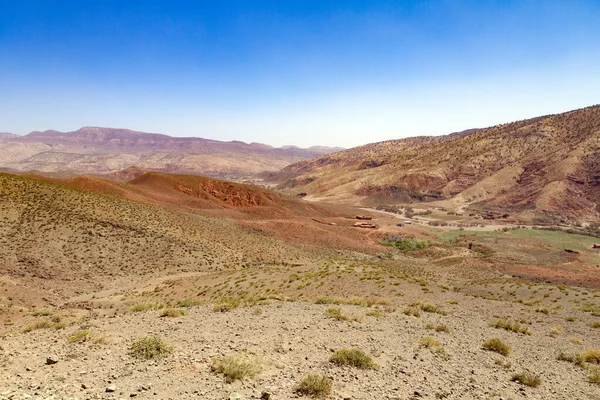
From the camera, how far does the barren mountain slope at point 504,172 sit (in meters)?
86.8

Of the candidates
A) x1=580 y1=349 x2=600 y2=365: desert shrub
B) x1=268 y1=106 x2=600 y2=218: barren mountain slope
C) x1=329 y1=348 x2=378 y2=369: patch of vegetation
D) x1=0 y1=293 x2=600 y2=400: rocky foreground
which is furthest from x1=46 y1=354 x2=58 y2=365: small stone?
x1=268 y1=106 x2=600 y2=218: barren mountain slope

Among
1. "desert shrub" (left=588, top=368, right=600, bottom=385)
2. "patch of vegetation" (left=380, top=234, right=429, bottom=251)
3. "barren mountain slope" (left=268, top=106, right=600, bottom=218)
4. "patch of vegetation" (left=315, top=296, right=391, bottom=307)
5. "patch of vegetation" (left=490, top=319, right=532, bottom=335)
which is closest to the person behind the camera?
"desert shrub" (left=588, top=368, right=600, bottom=385)

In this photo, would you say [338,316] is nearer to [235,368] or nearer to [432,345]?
[432,345]

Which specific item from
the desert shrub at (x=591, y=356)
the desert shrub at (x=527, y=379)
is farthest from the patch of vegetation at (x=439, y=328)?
the desert shrub at (x=591, y=356)

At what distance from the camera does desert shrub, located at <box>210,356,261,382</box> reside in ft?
22.8

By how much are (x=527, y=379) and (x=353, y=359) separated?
408 centimetres

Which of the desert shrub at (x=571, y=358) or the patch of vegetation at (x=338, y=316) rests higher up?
the patch of vegetation at (x=338, y=316)

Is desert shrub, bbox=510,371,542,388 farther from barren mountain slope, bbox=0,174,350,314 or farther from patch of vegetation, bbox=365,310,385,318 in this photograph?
barren mountain slope, bbox=0,174,350,314

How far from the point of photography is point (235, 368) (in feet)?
23.2

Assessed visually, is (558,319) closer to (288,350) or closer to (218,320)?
(288,350)

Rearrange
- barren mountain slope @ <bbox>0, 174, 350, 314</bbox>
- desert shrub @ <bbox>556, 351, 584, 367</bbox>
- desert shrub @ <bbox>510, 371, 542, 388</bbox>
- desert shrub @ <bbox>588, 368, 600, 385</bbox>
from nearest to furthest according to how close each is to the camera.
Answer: desert shrub @ <bbox>510, 371, 542, 388</bbox> → desert shrub @ <bbox>588, 368, 600, 385</bbox> → desert shrub @ <bbox>556, 351, 584, 367</bbox> → barren mountain slope @ <bbox>0, 174, 350, 314</bbox>

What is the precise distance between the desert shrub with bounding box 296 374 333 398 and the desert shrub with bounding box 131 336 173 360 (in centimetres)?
347

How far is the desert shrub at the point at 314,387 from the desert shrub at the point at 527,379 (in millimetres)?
4840

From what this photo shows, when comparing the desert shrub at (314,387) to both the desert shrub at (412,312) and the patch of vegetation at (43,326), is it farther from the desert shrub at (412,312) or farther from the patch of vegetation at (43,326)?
the patch of vegetation at (43,326)
